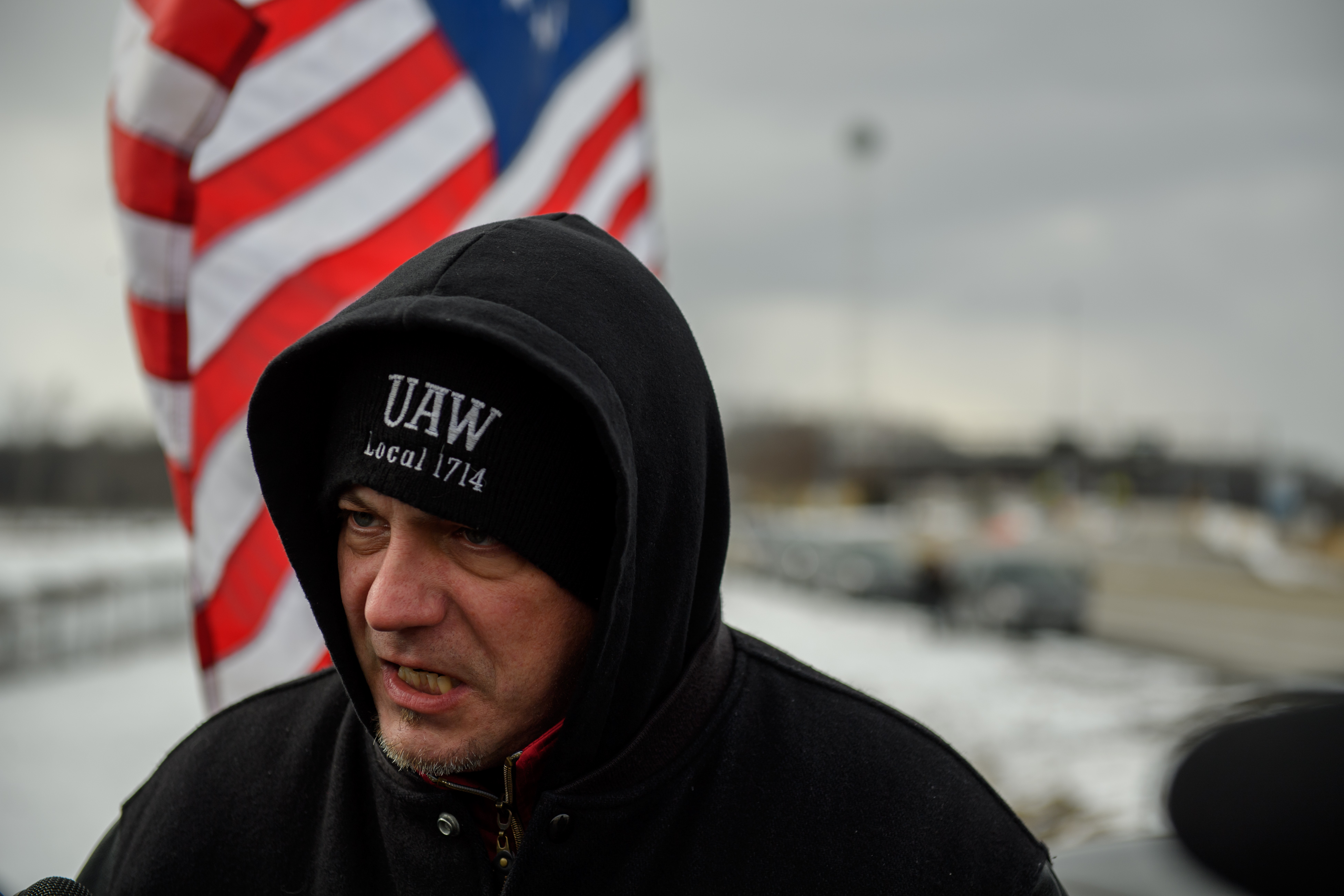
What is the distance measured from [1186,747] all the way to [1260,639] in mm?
15905

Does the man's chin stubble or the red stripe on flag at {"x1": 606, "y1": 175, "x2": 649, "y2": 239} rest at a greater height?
the red stripe on flag at {"x1": 606, "y1": 175, "x2": 649, "y2": 239}

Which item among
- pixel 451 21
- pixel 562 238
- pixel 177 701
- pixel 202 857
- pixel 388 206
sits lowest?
pixel 177 701

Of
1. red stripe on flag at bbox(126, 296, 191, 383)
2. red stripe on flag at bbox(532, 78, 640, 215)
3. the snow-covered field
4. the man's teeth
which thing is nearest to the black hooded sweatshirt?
the man's teeth

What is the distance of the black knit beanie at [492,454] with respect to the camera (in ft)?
4.50

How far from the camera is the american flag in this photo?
81.8 inches

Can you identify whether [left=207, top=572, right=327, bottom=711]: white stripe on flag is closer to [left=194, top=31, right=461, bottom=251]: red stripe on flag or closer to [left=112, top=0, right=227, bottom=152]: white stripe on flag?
[left=194, top=31, right=461, bottom=251]: red stripe on flag

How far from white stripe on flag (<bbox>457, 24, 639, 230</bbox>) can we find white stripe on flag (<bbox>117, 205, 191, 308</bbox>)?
0.87 meters

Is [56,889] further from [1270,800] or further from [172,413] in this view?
[1270,800]

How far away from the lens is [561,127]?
3.13m

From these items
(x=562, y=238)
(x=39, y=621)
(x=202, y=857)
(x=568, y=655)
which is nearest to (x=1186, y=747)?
(x=568, y=655)

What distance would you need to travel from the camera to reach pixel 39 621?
1040 cm

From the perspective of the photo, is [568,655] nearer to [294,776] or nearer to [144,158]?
[294,776]

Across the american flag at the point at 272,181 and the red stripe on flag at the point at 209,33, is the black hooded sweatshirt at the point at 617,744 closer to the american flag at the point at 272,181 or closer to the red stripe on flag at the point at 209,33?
the american flag at the point at 272,181

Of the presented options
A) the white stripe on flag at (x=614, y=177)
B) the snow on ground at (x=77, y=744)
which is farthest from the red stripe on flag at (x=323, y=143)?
the snow on ground at (x=77, y=744)
